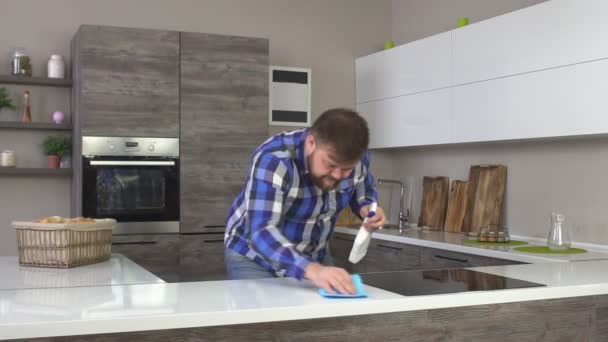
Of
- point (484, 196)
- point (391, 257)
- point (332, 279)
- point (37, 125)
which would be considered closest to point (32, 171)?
point (37, 125)

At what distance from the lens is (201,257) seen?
15.1 feet

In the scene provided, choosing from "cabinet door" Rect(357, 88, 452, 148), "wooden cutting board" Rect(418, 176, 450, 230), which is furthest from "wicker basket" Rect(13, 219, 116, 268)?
"wooden cutting board" Rect(418, 176, 450, 230)

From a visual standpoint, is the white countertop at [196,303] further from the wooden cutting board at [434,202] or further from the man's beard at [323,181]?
the wooden cutting board at [434,202]

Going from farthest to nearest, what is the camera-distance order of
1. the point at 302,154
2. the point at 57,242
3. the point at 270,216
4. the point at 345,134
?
the point at 57,242, the point at 302,154, the point at 270,216, the point at 345,134

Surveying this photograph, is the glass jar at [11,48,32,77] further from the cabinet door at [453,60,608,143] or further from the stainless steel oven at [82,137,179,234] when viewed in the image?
the cabinet door at [453,60,608,143]

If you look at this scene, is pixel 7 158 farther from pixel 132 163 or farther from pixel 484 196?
pixel 484 196

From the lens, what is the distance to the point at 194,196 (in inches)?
181

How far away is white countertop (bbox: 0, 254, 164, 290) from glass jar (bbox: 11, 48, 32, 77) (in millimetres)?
1844

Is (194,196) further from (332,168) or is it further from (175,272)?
(332,168)

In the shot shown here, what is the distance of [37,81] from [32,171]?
1.88 ft

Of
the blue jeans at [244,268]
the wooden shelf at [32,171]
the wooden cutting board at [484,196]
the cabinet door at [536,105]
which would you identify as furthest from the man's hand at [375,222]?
the wooden shelf at [32,171]

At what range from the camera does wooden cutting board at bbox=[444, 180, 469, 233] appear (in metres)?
4.71

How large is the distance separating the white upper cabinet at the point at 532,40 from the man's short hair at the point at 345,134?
6.47ft

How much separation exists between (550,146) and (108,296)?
119 inches
